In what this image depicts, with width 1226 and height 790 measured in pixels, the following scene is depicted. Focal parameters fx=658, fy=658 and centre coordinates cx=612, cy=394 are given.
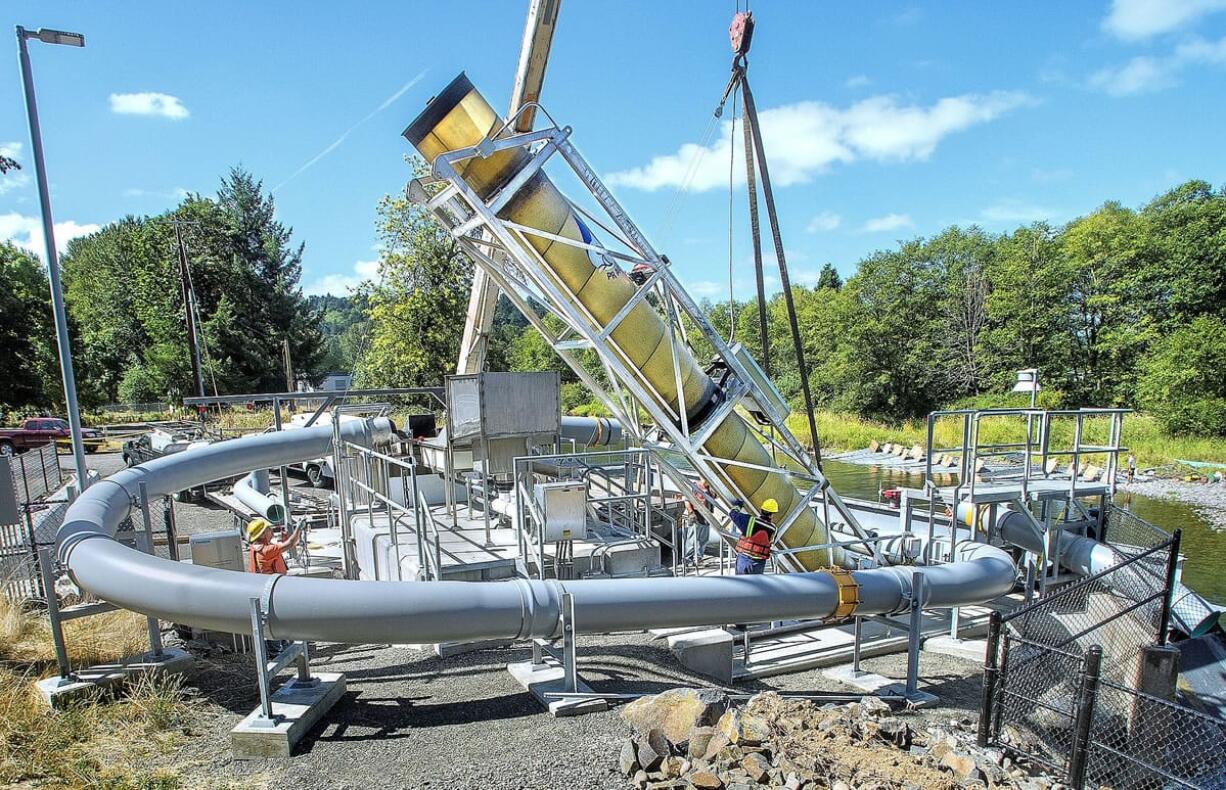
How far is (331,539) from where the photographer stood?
1285 centimetres

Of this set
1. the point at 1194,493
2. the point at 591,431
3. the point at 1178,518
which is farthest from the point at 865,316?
the point at 591,431

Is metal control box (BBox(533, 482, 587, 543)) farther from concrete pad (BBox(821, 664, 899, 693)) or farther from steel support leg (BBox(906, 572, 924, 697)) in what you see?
steel support leg (BBox(906, 572, 924, 697))

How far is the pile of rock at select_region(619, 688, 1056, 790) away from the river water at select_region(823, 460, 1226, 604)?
1500 cm

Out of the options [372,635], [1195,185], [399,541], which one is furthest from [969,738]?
[1195,185]

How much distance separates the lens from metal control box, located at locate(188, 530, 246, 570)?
7.79m

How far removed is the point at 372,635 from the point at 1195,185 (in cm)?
5312

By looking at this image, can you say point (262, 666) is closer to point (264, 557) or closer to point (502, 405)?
point (264, 557)

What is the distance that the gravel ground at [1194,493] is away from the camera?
2225 cm

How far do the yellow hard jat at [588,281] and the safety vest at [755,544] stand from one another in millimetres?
592

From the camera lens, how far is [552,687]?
594cm

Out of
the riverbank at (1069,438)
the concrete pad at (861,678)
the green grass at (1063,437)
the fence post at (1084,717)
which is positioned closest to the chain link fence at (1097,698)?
the fence post at (1084,717)

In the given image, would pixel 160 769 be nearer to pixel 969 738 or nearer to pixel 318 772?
pixel 318 772

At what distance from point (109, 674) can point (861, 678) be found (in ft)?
24.4

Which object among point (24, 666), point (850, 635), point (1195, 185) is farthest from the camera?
point (1195, 185)
